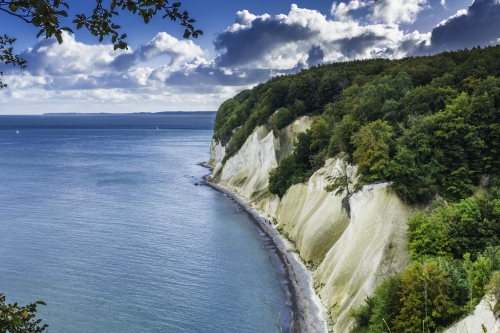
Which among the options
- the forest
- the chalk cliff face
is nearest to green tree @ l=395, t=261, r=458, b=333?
the forest

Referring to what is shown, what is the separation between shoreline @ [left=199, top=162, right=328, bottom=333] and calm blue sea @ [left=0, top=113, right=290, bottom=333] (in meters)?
0.89

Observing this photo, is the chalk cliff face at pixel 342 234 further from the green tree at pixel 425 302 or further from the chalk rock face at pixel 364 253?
the green tree at pixel 425 302

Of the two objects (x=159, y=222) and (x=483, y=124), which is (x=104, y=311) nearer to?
(x=159, y=222)

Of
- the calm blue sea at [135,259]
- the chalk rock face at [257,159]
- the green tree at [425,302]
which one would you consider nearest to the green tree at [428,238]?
the green tree at [425,302]

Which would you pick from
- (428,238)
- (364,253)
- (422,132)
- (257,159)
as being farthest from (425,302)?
(257,159)

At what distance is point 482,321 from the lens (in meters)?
18.1

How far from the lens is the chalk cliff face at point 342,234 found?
2942 cm

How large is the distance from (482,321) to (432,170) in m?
18.8

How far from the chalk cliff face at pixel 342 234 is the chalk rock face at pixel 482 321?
8.15m

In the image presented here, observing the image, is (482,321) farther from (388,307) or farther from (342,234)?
(342,234)

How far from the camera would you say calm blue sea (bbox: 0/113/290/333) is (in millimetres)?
30703

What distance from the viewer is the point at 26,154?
127m

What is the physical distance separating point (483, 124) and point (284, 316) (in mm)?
22525

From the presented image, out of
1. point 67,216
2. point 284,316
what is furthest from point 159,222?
point 284,316
